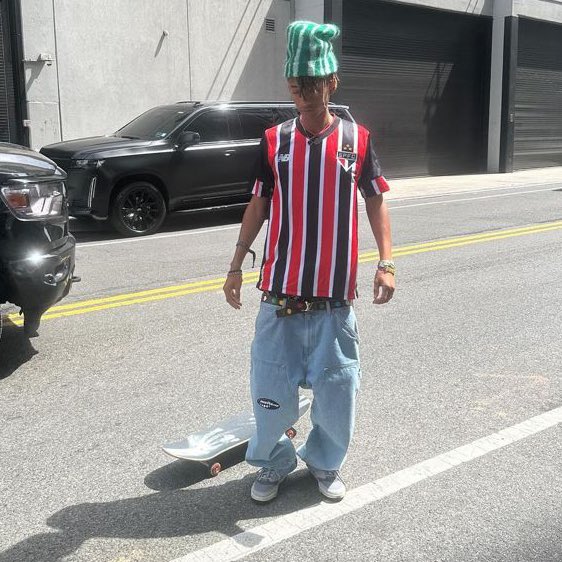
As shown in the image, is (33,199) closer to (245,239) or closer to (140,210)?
(245,239)

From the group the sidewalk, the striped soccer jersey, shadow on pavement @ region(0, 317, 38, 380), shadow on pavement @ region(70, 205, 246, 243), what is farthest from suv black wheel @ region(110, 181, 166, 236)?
the striped soccer jersey

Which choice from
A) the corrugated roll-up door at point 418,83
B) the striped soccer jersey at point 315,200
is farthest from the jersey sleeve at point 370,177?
the corrugated roll-up door at point 418,83

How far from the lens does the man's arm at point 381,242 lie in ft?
10.1

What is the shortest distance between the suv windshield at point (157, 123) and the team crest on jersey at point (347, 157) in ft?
28.2

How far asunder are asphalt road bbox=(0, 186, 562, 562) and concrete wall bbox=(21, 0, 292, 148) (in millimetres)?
8403

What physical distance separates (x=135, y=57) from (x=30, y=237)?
12.7m

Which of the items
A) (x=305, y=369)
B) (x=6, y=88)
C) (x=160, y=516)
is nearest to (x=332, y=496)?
(x=305, y=369)

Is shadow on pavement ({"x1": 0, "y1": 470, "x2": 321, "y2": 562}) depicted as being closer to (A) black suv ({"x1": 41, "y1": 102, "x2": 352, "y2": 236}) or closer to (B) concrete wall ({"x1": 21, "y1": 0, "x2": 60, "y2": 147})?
(A) black suv ({"x1": 41, "y1": 102, "x2": 352, "y2": 236})

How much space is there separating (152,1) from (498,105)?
41.9 feet

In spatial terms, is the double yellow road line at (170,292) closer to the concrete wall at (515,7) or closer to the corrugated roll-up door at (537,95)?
the concrete wall at (515,7)

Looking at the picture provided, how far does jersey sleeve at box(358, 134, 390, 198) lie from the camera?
3.03 metres

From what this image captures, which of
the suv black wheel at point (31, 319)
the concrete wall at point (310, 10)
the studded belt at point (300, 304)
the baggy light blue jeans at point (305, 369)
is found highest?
the concrete wall at point (310, 10)

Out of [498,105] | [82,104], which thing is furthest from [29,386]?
[498,105]

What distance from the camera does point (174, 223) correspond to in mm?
12078
